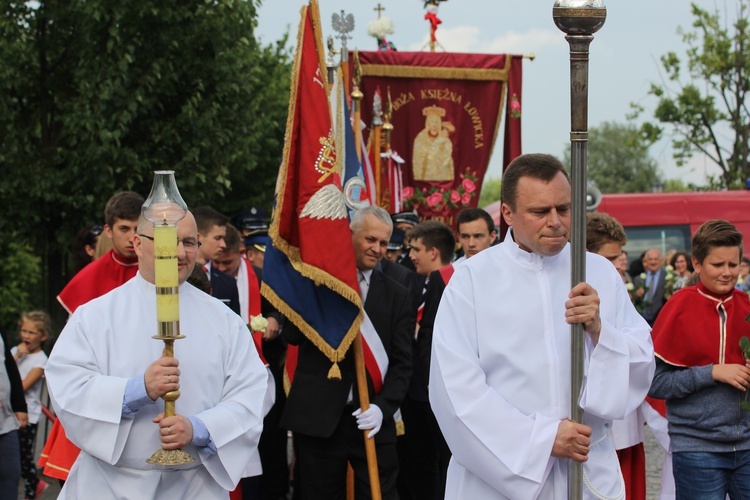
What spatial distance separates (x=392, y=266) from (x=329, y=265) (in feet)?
3.49

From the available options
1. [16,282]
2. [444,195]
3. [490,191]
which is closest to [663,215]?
[444,195]

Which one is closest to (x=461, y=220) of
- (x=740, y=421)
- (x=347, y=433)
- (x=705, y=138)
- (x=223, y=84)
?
(x=347, y=433)

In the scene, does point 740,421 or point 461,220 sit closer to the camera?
point 740,421

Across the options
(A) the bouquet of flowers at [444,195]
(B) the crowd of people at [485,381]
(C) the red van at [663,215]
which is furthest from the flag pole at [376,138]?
(C) the red van at [663,215]

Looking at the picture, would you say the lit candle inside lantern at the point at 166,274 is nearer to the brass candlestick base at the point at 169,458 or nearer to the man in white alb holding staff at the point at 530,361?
the brass candlestick base at the point at 169,458

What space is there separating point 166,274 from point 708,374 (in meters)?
2.74

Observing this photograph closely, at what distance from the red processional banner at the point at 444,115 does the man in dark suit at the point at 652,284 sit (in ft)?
7.69

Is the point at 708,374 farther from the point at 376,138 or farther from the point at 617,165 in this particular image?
the point at 617,165

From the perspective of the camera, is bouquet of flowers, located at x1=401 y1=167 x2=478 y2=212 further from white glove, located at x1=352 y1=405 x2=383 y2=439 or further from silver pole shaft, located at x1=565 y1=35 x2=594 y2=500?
silver pole shaft, located at x1=565 y1=35 x2=594 y2=500

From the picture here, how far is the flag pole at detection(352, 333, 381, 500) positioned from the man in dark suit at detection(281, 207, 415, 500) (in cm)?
5

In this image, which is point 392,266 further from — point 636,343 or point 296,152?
point 636,343

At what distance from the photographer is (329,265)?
259 inches

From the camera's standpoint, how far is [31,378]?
898 centimetres

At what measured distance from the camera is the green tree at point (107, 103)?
15.6 m
